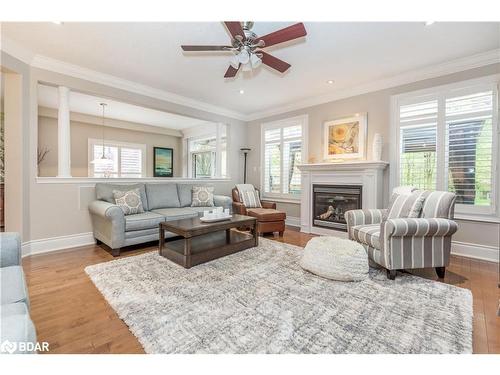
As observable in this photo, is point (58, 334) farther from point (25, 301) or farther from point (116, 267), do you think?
point (116, 267)

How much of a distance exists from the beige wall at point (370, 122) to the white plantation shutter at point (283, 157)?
7.8 inches

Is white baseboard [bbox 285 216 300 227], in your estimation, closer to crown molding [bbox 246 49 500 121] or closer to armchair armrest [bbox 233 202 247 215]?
armchair armrest [bbox 233 202 247 215]

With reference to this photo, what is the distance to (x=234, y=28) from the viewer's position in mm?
2008

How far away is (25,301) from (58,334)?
535 millimetres

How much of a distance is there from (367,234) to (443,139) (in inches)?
76.4

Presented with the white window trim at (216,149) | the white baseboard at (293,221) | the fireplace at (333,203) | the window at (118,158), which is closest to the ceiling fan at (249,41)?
the fireplace at (333,203)

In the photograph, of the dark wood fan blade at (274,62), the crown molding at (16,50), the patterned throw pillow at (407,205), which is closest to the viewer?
the dark wood fan blade at (274,62)

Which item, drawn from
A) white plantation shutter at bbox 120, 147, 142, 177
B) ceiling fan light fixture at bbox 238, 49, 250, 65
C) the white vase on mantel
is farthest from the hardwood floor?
Result: white plantation shutter at bbox 120, 147, 142, 177

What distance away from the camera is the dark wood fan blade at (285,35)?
196cm

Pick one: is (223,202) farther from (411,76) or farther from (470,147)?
(470,147)

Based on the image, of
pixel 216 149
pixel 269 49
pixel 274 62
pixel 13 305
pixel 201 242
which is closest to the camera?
pixel 13 305

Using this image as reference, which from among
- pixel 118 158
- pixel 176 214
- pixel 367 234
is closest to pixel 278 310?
pixel 367 234

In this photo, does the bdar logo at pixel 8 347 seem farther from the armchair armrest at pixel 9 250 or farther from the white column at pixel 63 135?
the white column at pixel 63 135

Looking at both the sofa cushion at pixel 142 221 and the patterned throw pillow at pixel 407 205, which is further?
the sofa cushion at pixel 142 221
